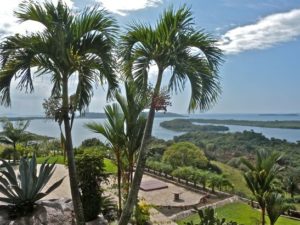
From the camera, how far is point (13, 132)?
17.5m

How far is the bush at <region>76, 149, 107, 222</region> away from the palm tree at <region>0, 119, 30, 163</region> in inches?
459

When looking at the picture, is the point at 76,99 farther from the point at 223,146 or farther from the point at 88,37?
the point at 223,146

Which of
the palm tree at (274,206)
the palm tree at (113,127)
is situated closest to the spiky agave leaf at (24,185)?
the palm tree at (113,127)

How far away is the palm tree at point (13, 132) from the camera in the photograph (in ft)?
57.1

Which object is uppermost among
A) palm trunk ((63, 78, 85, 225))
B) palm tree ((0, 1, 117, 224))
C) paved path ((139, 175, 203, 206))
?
palm tree ((0, 1, 117, 224))

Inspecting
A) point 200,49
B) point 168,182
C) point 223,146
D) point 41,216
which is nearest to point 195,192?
point 168,182

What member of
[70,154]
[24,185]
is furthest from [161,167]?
[70,154]

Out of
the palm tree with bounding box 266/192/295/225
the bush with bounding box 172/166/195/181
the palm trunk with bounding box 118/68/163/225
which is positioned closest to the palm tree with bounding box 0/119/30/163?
the bush with bounding box 172/166/195/181

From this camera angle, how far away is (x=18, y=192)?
591 cm

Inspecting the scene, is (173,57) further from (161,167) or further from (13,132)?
(161,167)

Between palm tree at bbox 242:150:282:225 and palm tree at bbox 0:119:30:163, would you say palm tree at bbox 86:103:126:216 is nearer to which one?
palm tree at bbox 242:150:282:225

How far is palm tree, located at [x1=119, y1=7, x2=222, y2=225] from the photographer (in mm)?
4586

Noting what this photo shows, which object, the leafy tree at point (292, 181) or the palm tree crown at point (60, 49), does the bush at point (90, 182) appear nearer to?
the palm tree crown at point (60, 49)

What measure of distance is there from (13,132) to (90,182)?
1213 centimetres
